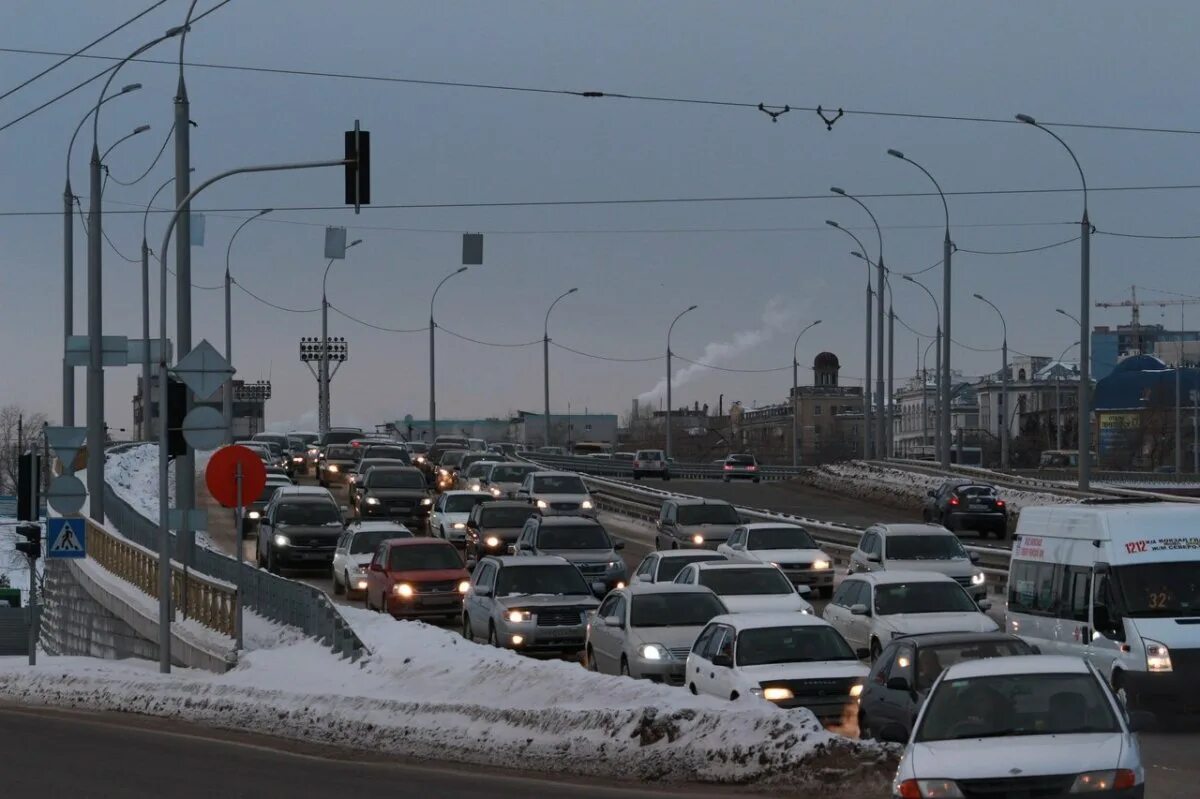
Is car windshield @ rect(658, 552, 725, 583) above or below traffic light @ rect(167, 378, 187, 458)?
below

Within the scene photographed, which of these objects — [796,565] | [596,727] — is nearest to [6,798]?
[596,727]

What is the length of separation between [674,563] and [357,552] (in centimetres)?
755

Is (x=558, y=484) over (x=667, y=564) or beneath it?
over

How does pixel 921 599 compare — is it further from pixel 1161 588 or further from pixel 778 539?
pixel 778 539

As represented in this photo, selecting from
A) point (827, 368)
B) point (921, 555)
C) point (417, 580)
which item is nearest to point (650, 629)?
point (417, 580)

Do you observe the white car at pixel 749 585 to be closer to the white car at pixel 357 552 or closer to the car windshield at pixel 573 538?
the car windshield at pixel 573 538

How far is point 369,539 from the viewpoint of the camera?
33.6 m

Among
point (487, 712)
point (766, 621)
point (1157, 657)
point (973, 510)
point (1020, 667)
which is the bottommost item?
point (487, 712)

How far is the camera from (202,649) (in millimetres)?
25531

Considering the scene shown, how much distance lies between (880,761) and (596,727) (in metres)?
3.28

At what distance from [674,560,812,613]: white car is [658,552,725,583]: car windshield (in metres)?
2.84

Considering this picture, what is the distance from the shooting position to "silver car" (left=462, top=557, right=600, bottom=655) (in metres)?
24.2

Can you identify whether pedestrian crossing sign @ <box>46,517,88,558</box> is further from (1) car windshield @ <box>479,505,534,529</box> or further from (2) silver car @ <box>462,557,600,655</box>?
(1) car windshield @ <box>479,505,534,529</box>

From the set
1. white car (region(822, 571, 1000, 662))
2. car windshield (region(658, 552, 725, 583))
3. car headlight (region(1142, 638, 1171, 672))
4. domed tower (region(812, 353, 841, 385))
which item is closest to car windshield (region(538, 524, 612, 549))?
car windshield (region(658, 552, 725, 583))
